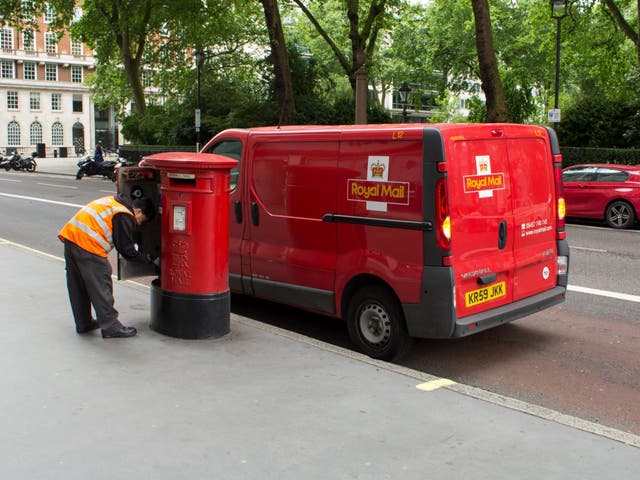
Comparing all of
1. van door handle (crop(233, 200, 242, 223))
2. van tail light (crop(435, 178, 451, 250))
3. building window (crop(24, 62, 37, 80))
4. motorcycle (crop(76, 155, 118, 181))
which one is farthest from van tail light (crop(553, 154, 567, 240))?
building window (crop(24, 62, 37, 80))

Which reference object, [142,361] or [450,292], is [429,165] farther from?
[142,361]

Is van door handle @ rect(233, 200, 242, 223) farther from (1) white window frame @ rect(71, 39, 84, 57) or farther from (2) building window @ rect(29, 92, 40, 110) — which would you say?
(1) white window frame @ rect(71, 39, 84, 57)

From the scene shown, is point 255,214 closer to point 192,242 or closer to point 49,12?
point 192,242

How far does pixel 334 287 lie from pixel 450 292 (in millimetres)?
1196

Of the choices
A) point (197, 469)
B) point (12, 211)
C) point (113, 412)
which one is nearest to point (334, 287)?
point (113, 412)

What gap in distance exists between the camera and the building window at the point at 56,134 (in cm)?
8500

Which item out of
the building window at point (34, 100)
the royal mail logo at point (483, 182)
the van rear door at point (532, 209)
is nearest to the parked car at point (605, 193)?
the van rear door at point (532, 209)

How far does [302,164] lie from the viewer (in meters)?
6.60

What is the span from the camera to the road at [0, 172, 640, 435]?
5.47m

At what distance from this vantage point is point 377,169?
19.5ft

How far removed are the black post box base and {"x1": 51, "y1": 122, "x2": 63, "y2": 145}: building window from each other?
277 feet

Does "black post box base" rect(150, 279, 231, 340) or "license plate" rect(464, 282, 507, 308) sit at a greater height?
"license plate" rect(464, 282, 507, 308)

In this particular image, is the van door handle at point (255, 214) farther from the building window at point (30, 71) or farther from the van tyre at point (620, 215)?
the building window at point (30, 71)

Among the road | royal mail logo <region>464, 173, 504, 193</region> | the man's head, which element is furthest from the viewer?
the man's head
